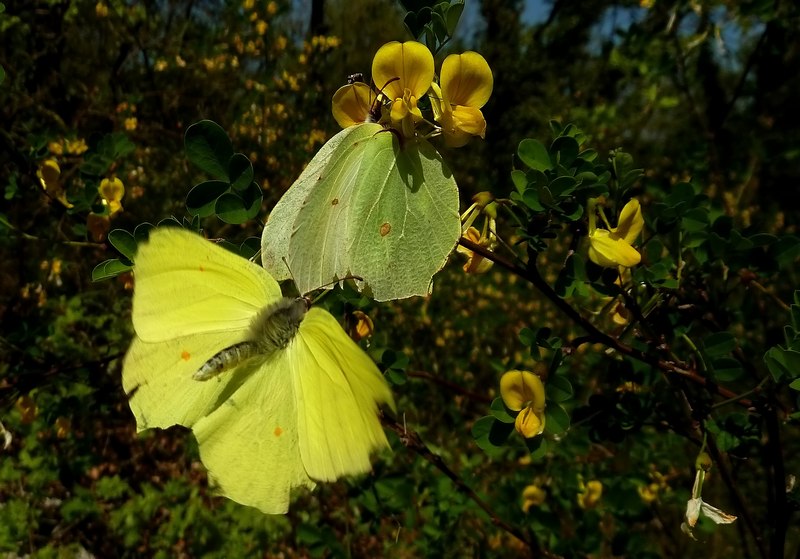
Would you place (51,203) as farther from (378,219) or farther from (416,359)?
(416,359)

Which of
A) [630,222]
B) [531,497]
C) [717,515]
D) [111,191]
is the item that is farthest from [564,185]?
[531,497]

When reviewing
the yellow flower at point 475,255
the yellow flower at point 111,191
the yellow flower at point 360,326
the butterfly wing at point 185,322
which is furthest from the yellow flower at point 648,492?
the yellow flower at point 111,191

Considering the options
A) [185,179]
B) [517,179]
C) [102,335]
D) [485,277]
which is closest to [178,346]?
[517,179]

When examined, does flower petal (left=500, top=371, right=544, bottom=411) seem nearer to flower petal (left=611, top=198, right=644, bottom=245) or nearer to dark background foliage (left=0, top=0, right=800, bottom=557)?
dark background foliage (left=0, top=0, right=800, bottom=557)

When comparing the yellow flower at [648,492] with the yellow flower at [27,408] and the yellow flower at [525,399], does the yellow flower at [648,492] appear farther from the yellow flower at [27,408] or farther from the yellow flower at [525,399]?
the yellow flower at [27,408]

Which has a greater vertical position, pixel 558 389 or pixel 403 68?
pixel 403 68

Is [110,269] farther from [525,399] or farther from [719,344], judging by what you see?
[719,344]
